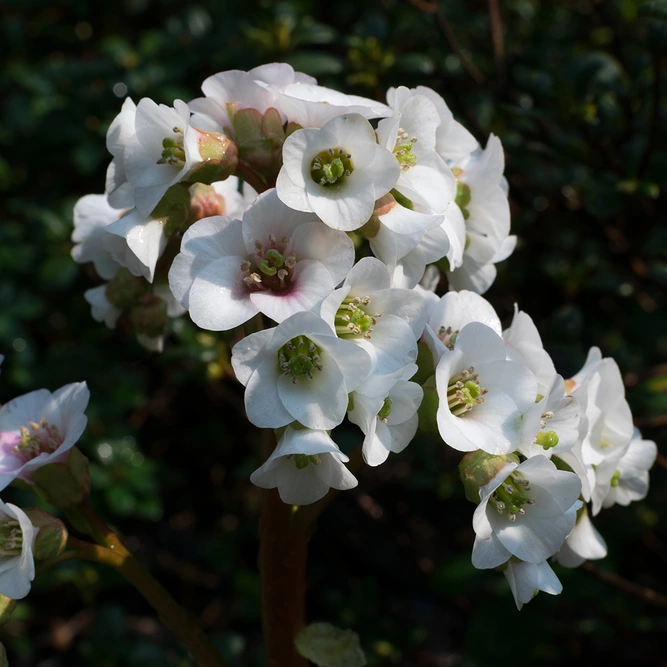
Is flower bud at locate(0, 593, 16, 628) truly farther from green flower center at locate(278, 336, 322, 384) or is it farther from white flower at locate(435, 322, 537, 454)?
white flower at locate(435, 322, 537, 454)

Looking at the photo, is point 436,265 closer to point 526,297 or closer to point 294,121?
point 294,121

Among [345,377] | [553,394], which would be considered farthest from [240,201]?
[553,394]

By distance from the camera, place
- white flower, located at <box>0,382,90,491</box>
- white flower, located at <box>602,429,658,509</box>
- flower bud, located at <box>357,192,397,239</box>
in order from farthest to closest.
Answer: white flower, located at <box>602,429,658,509</box> → white flower, located at <box>0,382,90,491</box> → flower bud, located at <box>357,192,397,239</box>

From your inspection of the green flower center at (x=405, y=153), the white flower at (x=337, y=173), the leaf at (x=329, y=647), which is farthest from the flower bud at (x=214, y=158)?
the leaf at (x=329, y=647)

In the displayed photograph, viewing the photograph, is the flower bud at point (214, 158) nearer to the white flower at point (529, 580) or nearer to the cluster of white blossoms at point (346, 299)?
the cluster of white blossoms at point (346, 299)

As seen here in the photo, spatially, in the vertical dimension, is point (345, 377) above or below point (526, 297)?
above

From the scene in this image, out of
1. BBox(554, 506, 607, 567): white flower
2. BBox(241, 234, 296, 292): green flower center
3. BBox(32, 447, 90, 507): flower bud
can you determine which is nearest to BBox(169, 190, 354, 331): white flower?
BBox(241, 234, 296, 292): green flower center

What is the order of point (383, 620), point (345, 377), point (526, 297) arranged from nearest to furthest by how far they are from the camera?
point (345, 377), point (383, 620), point (526, 297)

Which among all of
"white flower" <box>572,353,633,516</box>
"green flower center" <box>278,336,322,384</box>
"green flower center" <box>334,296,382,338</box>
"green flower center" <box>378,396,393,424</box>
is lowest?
"white flower" <box>572,353,633,516</box>
